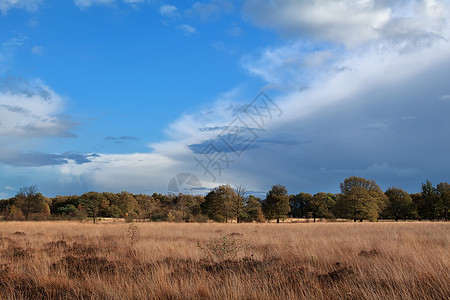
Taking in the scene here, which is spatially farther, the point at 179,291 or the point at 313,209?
the point at 313,209

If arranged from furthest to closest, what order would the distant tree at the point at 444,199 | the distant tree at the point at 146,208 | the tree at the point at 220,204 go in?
the distant tree at the point at 146,208 → the distant tree at the point at 444,199 → the tree at the point at 220,204

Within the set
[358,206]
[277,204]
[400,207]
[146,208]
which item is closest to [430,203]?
[400,207]

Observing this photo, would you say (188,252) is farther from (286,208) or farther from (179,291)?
(286,208)

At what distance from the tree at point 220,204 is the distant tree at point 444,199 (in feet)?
153

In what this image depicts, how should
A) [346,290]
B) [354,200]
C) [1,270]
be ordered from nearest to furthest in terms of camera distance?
[346,290]
[1,270]
[354,200]

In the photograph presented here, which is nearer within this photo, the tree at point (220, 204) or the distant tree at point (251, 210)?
the tree at point (220, 204)

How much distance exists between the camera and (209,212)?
5312cm

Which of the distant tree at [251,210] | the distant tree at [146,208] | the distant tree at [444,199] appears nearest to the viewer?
the distant tree at [251,210]

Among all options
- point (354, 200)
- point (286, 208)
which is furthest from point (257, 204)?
point (354, 200)

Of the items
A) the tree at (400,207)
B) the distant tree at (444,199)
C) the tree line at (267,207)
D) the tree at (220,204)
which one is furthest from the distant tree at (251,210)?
the distant tree at (444,199)

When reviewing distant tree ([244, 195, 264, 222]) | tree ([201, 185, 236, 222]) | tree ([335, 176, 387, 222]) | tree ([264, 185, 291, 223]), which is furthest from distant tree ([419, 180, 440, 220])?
tree ([201, 185, 236, 222])

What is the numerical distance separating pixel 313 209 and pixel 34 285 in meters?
69.6

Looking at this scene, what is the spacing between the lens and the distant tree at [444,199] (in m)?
64.6

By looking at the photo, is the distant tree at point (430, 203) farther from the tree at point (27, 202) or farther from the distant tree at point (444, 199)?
the tree at point (27, 202)
